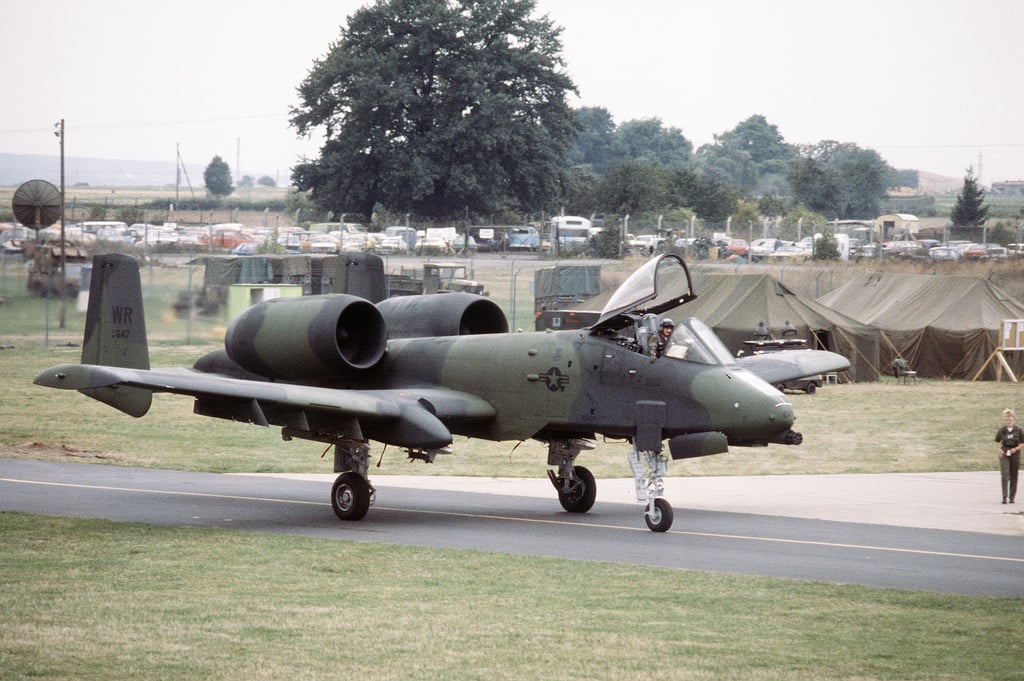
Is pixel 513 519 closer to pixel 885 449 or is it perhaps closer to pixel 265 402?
pixel 265 402

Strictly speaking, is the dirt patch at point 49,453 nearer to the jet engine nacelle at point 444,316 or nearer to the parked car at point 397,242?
the jet engine nacelle at point 444,316

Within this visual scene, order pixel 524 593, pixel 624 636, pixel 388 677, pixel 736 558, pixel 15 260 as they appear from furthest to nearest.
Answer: pixel 15 260 < pixel 736 558 < pixel 524 593 < pixel 624 636 < pixel 388 677

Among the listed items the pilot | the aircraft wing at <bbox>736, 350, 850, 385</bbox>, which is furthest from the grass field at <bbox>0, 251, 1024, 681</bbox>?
the aircraft wing at <bbox>736, 350, 850, 385</bbox>

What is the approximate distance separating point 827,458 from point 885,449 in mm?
1759

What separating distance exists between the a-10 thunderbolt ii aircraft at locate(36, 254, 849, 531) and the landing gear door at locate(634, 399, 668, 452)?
2 cm

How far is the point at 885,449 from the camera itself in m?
25.7

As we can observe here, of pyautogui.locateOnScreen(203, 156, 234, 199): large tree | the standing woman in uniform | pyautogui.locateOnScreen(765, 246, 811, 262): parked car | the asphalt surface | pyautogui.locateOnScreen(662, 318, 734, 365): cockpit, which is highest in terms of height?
pyautogui.locateOnScreen(203, 156, 234, 199): large tree

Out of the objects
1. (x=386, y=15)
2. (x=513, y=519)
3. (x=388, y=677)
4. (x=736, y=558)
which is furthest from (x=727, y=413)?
(x=386, y=15)

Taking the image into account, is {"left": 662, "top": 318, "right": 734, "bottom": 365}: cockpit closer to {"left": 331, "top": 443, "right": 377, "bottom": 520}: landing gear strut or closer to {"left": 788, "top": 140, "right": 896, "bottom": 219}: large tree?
{"left": 331, "top": 443, "right": 377, "bottom": 520}: landing gear strut

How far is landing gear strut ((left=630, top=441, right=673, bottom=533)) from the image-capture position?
1606 cm

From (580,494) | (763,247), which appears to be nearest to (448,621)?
(580,494)

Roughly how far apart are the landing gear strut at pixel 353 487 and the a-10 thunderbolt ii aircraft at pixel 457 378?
0.8 inches

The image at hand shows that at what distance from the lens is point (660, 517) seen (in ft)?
52.9

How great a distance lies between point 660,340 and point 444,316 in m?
4.38
